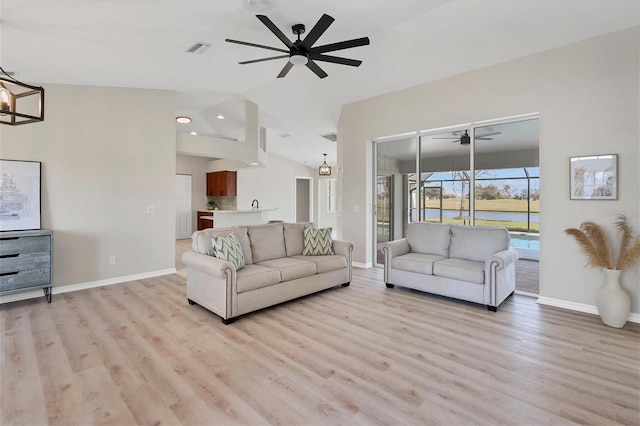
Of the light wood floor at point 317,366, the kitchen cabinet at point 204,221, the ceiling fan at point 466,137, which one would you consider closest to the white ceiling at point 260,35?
the ceiling fan at point 466,137

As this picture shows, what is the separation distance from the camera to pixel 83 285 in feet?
14.9

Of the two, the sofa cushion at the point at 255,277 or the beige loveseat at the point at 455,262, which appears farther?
the beige loveseat at the point at 455,262

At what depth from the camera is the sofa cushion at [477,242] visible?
4074 mm

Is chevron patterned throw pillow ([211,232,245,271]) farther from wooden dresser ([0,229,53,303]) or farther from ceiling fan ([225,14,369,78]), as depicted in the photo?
wooden dresser ([0,229,53,303])

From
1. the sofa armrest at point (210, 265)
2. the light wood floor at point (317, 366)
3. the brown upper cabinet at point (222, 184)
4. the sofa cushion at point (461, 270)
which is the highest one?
the brown upper cabinet at point (222, 184)

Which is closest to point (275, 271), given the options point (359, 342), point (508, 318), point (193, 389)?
point (359, 342)

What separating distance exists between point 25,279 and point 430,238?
5160 mm

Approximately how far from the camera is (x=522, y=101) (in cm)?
403

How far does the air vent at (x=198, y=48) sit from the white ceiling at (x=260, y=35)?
Result: 0.07 metres

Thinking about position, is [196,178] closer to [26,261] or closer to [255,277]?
[26,261]

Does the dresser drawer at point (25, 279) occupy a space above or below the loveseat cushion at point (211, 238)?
below

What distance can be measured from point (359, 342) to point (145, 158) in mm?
4309

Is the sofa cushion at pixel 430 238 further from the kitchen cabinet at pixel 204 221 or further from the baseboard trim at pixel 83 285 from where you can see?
the kitchen cabinet at pixel 204 221

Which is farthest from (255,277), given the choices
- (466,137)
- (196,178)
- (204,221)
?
(196,178)
